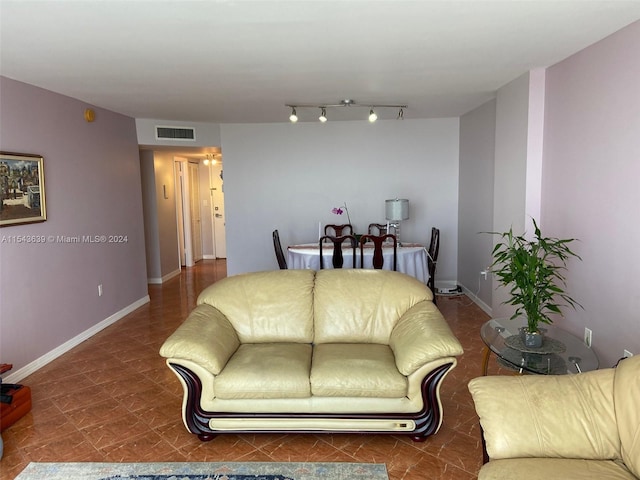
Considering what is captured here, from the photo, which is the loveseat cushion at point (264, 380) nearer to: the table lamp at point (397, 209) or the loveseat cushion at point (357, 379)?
the loveseat cushion at point (357, 379)

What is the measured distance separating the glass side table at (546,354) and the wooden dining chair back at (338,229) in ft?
10.9

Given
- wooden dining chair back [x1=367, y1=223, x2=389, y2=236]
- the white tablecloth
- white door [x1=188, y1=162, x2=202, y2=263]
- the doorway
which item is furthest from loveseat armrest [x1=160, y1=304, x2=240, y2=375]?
white door [x1=188, y1=162, x2=202, y2=263]

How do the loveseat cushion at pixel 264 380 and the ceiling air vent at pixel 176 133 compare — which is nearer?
the loveseat cushion at pixel 264 380

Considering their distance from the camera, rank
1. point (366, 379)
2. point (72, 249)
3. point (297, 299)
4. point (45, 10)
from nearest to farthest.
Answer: point (45, 10)
point (366, 379)
point (297, 299)
point (72, 249)

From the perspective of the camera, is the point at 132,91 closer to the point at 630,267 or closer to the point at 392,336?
the point at 392,336

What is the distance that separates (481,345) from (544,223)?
1262 millimetres

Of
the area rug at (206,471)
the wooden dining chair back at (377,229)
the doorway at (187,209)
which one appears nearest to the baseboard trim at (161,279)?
the doorway at (187,209)

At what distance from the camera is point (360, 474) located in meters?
2.23

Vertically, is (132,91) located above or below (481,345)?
above

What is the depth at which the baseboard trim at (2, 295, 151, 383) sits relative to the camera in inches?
136

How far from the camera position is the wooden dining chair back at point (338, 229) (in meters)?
5.91

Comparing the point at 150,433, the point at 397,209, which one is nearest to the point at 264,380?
the point at 150,433

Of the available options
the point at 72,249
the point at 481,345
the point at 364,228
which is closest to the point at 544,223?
the point at 481,345

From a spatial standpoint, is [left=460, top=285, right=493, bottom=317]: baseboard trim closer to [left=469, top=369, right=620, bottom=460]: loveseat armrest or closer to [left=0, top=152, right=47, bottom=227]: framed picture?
[left=469, top=369, right=620, bottom=460]: loveseat armrest
